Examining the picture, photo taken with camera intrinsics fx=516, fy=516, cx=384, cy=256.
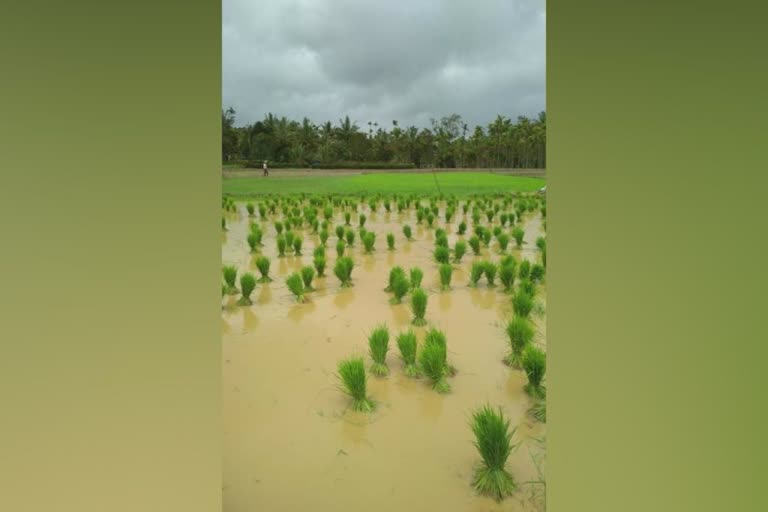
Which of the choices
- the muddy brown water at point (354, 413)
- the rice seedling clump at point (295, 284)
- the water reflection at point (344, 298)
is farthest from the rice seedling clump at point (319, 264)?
the rice seedling clump at point (295, 284)

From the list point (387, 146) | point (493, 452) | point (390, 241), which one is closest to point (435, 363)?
point (493, 452)

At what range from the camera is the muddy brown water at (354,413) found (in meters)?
2.21

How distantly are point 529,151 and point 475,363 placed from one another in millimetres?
18540

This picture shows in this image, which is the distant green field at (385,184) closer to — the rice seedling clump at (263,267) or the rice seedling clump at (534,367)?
the rice seedling clump at (263,267)

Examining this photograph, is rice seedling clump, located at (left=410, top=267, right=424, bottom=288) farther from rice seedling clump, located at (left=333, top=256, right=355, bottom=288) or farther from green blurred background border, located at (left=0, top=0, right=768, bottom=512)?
green blurred background border, located at (left=0, top=0, right=768, bottom=512)

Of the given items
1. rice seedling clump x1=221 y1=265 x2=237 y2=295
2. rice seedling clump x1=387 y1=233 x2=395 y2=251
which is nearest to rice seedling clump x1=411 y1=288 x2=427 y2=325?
rice seedling clump x1=221 y1=265 x2=237 y2=295

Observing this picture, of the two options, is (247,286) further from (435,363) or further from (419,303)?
(435,363)
